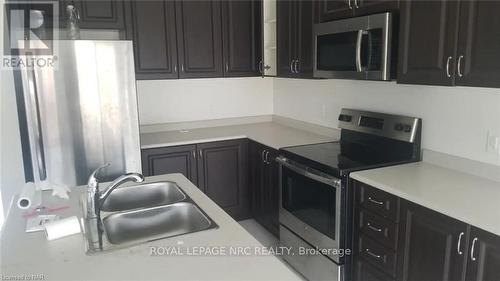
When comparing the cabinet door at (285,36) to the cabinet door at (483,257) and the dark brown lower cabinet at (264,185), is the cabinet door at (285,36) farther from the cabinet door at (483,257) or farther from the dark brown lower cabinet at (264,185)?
the cabinet door at (483,257)

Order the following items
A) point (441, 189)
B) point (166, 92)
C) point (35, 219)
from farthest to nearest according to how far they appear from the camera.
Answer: point (166, 92) < point (441, 189) < point (35, 219)

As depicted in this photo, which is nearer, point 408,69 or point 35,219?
point 35,219

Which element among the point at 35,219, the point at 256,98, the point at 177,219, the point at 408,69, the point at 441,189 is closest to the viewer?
the point at 35,219

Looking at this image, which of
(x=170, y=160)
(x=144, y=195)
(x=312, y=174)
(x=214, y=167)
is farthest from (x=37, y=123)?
(x=312, y=174)

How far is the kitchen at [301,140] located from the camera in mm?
1556

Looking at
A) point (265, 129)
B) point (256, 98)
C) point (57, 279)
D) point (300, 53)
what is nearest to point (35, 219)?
point (57, 279)

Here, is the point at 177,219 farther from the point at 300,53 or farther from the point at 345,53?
the point at 300,53

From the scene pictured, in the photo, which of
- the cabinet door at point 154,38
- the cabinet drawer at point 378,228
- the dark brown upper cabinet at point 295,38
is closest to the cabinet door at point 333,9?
the dark brown upper cabinet at point 295,38

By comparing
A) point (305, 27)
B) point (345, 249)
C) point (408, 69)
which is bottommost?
point (345, 249)

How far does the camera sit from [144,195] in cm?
205

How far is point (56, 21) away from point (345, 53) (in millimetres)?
2221

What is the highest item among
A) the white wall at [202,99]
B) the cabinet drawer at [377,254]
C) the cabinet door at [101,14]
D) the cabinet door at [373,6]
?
the cabinet door at [101,14]

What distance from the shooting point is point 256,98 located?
4152mm

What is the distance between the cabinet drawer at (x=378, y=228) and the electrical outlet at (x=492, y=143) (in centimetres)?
66
